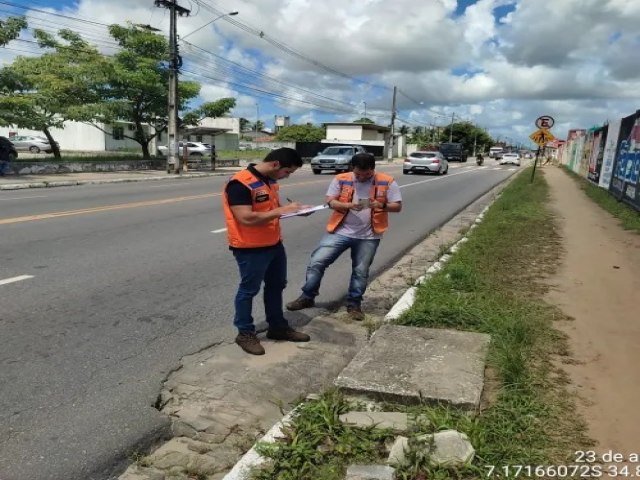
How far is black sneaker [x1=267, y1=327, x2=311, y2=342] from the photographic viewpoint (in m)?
4.73

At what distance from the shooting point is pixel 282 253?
4520 mm

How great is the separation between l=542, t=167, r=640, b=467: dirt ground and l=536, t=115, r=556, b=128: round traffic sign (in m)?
13.6

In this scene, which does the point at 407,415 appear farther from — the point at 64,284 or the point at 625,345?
the point at 64,284

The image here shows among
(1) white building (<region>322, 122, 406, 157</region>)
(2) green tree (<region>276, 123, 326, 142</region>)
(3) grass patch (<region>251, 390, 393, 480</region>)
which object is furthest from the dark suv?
(2) green tree (<region>276, 123, 326, 142</region>)

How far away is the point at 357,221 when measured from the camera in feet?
17.5

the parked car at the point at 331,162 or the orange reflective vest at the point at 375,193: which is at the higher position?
the orange reflective vest at the point at 375,193

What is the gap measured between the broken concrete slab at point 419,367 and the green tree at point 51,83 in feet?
69.7

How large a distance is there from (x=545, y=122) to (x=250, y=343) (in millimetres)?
21719

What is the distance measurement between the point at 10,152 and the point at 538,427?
78.7 ft

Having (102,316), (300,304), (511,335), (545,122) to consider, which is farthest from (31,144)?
(511,335)

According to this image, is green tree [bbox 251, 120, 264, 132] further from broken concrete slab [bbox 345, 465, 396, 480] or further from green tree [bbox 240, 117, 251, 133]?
broken concrete slab [bbox 345, 465, 396, 480]

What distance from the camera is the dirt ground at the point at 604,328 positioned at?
10.8 ft

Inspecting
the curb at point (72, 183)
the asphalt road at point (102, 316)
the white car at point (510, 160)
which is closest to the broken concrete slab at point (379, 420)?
the asphalt road at point (102, 316)

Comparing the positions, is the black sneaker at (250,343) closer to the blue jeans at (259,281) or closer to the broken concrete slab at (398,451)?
the blue jeans at (259,281)
